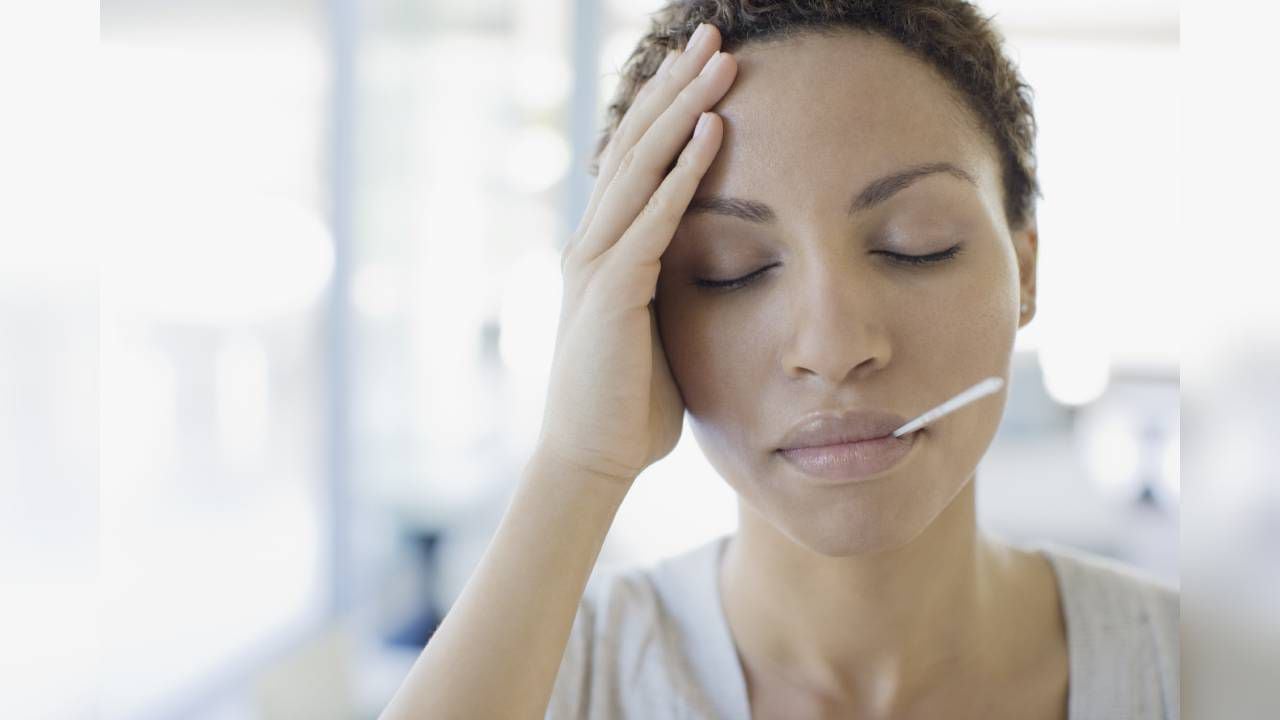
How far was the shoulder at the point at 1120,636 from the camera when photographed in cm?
84

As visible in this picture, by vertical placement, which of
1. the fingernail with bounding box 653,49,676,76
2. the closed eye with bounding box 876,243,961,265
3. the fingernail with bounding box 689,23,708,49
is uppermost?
the fingernail with bounding box 689,23,708,49

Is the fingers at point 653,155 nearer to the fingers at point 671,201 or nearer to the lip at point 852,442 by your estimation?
the fingers at point 671,201

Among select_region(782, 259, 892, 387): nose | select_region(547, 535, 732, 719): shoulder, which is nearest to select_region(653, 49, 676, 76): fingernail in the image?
select_region(782, 259, 892, 387): nose

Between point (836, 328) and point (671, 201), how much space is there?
17 centimetres

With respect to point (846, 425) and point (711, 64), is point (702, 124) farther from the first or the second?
point (846, 425)

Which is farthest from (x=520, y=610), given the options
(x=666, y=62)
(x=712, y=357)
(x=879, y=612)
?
(x=666, y=62)

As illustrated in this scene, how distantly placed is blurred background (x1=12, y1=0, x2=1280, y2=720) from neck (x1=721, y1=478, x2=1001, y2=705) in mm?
248

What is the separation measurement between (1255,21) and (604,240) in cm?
58

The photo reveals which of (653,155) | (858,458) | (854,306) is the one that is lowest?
(858,458)

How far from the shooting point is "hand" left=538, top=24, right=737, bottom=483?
2.46 feet

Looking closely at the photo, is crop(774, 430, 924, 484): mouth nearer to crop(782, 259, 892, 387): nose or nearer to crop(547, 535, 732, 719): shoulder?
crop(782, 259, 892, 387): nose

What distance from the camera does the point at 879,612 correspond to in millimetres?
867

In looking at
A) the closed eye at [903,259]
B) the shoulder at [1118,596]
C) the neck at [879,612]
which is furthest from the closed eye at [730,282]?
the shoulder at [1118,596]

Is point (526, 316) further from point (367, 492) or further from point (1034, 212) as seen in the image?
point (1034, 212)
